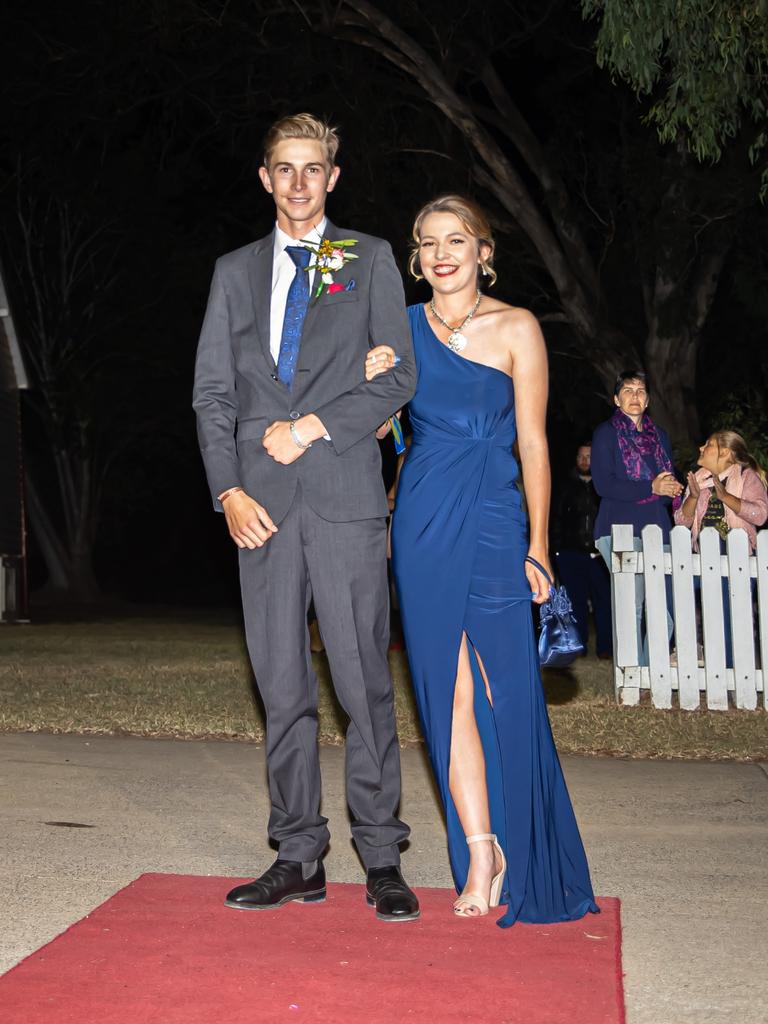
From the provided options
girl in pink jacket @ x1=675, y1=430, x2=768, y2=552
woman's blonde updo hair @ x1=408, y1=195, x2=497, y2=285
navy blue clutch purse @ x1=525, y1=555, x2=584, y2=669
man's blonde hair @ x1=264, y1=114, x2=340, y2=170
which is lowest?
navy blue clutch purse @ x1=525, y1=555, x2=584, y2=669

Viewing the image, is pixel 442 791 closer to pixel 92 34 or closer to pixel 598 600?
pixel 598 600

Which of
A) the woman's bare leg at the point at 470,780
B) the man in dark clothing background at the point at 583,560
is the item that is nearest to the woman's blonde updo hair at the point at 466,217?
the woman's bare leg at the point at 470,780

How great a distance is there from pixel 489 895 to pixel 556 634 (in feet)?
2.79

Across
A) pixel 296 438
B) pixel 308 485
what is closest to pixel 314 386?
pixel 296 438

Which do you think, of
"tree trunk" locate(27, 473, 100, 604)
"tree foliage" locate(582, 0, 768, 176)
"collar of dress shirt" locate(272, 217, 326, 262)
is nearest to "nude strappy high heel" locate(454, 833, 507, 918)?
"collar of dress shirt" locate(272, 217, 326, 262)

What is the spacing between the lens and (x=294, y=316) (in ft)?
15.5

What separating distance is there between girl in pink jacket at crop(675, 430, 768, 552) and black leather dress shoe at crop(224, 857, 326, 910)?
6008 mm

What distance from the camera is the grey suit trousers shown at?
4.59 metres

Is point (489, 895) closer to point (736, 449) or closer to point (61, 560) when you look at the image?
point (736, 449)

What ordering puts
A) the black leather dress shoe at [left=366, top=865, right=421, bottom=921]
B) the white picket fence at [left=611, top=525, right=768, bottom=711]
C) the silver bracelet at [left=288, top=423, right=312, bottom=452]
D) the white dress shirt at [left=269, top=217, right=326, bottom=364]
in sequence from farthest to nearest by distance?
the white picket fence at [left=611, top=525, right=768, bottom=711] < the white dress shirt at [left=269, top=217, right=326, bottom=364] < the silver bracelet at [left=288, top=423, right=312, bottom=452] < the black leather dress shoe at [left=366, top=865, right=421, bottom=921]

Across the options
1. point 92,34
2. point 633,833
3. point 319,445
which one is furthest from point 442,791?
point 92,34

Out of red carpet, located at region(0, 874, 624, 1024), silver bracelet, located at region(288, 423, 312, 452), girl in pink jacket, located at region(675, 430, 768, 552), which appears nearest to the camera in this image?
red carpet, located at region(0, 874, 624, 1024)

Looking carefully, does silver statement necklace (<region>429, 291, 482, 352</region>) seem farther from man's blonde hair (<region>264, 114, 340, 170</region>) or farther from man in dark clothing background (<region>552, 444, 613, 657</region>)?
man in dark clothing background (<region>552, 444, 613, 657</region>)

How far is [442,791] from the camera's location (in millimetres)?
4707
